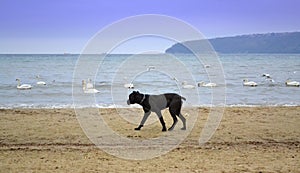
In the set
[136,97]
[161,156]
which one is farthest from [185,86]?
[161,156]

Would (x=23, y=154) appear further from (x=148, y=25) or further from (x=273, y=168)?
(x=273, y=168)

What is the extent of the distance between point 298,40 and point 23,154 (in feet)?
561

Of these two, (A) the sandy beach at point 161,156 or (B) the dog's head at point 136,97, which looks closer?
(A) the sandy beach at point 161,156

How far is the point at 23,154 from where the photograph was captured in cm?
909

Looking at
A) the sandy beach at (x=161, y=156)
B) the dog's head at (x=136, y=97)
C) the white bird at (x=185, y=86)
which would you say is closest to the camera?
the sandy beach at (x=161, y=156)

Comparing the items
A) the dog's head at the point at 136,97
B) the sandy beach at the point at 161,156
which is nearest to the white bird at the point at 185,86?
the sandy beach at the point at 161,156

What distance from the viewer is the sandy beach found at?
26.6ft

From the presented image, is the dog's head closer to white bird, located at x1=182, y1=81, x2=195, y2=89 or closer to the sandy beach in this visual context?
the sandy beach

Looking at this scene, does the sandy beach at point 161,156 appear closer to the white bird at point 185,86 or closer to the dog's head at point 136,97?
the dog's head at point 136,97

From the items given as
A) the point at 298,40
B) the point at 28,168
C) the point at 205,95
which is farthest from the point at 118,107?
the point at 298,40

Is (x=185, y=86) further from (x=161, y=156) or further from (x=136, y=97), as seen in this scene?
(x=161, y=156)

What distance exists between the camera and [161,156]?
8.98 meters

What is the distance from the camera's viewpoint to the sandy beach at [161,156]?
8.10 metres

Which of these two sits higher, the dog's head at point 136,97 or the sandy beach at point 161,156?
the dog's head at point 136,97
